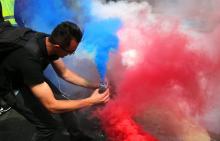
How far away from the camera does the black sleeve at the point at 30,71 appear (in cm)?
333

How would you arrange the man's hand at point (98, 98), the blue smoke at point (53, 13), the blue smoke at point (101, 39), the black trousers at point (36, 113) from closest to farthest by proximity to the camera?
the man's hand at point (98, 98) → the black trousers at point (36, 113) → the blue smoke at point (101, 39) → the blue smoke at point (53, 13)

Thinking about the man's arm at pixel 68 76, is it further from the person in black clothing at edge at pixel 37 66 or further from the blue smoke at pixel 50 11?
the blue smoke at pixel 50 11

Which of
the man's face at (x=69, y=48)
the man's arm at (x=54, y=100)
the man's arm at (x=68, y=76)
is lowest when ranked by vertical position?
the man's arm at (x=54, y=100)

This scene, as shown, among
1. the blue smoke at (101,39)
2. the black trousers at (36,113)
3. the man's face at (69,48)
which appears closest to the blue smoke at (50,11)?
the blue smoke at (101,39)

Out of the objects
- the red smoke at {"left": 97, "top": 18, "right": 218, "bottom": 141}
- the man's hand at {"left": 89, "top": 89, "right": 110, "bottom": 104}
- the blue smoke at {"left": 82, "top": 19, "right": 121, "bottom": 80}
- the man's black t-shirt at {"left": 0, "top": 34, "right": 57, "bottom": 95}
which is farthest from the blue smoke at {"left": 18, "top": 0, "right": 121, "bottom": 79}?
the man's hand at {"left": 89, "top": 89, "right": 110, "bottom": 104}

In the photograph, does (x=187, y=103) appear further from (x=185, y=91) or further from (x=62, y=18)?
(x=62, y=18)

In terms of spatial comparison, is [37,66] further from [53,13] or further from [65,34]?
[53,13]

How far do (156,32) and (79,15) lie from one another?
47.3 inches

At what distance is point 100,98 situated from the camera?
347 centimetres

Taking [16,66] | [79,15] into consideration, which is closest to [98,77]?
[79,15]

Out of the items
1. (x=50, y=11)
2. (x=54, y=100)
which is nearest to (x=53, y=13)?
(x=50, y=11)

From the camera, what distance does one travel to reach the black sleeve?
3.33 m

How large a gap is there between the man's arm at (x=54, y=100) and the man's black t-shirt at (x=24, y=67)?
0.22 ft

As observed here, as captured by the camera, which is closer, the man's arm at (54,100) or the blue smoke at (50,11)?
the man's arm at (54,100)
